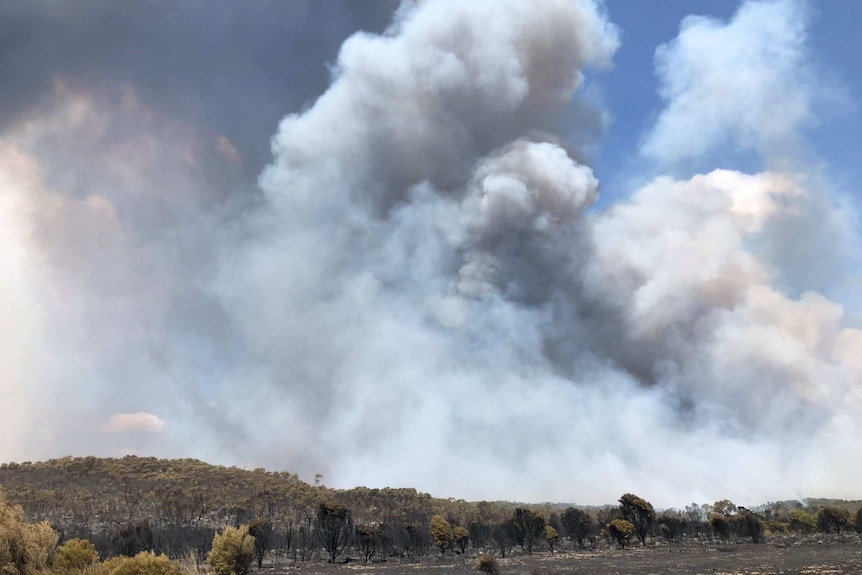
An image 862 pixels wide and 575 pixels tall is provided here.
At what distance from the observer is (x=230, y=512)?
3063 inches

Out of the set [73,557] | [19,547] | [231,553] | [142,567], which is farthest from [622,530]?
[19,547]

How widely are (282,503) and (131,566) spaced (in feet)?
272

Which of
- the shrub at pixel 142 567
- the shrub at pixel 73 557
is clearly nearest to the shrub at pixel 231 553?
the shrub at pixel 73 557

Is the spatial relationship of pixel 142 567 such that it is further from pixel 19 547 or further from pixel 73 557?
pixel 73 557

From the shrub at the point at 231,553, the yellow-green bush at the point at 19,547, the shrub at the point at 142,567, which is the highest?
the yellow-green bush at the point at 19,547

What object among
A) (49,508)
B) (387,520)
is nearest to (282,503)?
(387,520)

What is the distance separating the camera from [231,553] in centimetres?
1914

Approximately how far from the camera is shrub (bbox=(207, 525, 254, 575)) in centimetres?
1898

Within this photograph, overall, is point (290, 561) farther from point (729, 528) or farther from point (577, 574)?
point (729, 528)

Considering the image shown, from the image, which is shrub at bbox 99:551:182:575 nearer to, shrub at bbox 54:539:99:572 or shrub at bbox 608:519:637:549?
shrub at bbox 54:539:99:572

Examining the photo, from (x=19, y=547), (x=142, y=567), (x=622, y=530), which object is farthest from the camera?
(x=622, y=530)

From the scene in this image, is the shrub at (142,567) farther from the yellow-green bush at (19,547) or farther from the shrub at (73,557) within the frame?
the shrub at (73,557)

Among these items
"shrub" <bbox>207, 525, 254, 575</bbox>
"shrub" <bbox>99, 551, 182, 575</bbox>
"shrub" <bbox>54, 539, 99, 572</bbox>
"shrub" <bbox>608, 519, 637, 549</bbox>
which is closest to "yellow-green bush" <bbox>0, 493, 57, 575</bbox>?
"shrub" <bbox>54, 539, 99, 572</bbox>

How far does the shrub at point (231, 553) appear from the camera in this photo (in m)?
19.0
